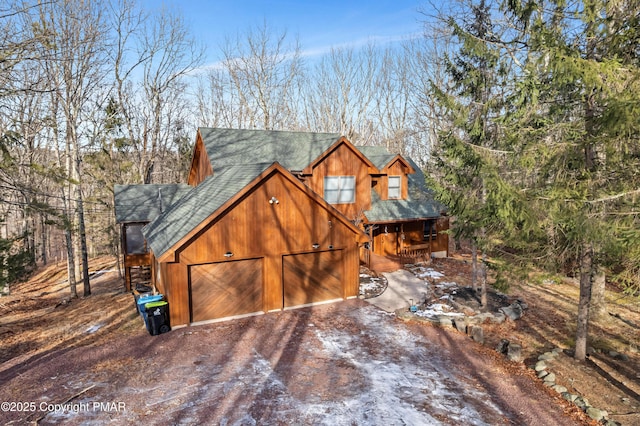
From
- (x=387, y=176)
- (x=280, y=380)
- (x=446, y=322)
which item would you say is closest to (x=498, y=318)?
(x=446, y=322)

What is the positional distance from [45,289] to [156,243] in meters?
18.4

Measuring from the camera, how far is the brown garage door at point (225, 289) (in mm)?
13062

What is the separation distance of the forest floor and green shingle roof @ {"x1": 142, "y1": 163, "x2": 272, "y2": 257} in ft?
10.7

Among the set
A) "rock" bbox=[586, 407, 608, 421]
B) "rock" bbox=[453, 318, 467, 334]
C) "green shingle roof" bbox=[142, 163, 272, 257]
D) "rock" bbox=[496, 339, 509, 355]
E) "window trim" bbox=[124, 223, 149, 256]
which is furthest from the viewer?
"window trim" bbox=[124, 223, 149, 256]

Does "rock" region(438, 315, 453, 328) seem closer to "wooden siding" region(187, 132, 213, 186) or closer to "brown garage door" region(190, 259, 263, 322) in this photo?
"brown garage door" region(190, 259, 263, 322)

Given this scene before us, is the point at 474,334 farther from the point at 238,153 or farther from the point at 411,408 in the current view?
the point at 238,153

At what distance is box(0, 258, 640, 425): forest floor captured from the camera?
26.7 feet

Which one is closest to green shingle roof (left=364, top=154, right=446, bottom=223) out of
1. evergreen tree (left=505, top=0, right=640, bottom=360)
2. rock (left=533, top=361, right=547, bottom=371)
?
evergreen tree (left=505, top=0, right=640, bottom=360)

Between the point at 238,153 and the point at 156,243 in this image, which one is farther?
the point at 238,153

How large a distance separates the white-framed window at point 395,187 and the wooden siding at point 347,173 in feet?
7.36

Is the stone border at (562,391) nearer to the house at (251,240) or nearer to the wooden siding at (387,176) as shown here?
the house at (251,240)

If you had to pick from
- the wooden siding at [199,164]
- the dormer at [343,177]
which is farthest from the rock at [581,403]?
the wooden siding at [199,164]

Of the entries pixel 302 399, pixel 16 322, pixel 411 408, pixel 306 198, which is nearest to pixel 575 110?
pixel 306 198

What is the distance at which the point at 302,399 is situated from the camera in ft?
28.1
